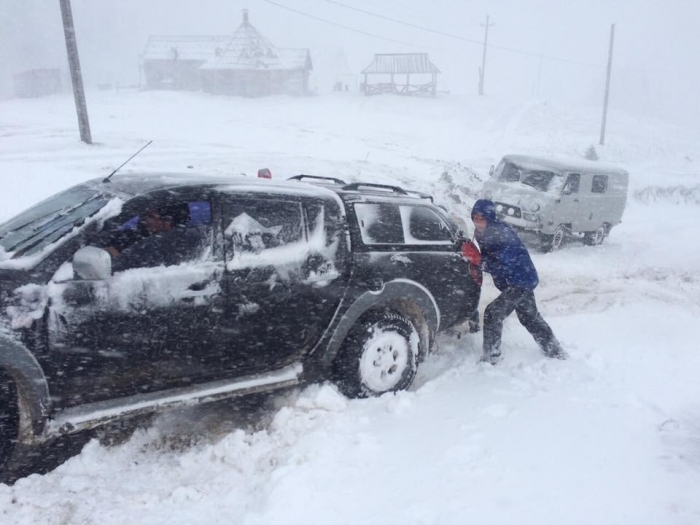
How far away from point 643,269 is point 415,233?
7.35 meters

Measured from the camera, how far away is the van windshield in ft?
39.2

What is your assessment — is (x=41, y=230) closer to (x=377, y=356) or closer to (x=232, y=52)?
(x=377, y=356)

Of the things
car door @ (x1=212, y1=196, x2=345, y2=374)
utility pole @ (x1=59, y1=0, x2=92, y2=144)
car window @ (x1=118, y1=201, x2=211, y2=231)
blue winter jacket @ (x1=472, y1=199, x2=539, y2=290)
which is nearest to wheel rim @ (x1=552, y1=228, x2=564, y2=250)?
blue winter jacket @ (x1=472, y1=199, x2=539, y2=290)

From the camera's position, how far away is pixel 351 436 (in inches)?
152

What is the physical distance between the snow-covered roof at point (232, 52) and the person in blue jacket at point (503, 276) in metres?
44.8

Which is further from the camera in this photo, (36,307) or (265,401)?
(265,401)

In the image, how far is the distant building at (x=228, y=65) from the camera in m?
Answer: 46.3

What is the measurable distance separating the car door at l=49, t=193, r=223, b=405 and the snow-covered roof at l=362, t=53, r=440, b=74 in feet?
169

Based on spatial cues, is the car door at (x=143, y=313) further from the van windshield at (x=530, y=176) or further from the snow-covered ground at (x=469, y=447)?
the van windshield at (x=530, y=176)

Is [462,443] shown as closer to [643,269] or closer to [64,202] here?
[64,202]

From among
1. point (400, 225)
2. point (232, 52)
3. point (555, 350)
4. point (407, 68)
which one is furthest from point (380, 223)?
point (407, 68)

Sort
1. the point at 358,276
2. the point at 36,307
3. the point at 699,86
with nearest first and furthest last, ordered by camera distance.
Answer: the point at 36,307
the point at 358,276
the point at 699,86

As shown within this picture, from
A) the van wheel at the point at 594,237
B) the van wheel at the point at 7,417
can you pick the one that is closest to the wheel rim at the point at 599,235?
the van wheel at the point at 594,237

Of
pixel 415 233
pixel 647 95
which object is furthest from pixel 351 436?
pixel 647 95
